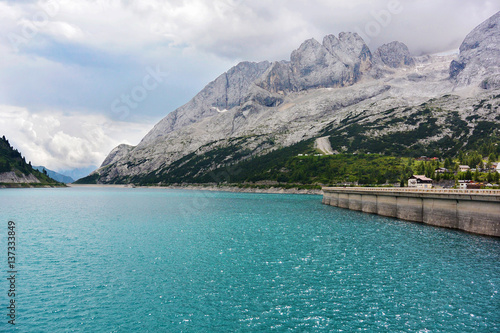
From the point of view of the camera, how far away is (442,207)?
60688 mm

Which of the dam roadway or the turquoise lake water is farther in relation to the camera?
the dam roadway

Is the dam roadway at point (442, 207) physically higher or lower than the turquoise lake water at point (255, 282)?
higher

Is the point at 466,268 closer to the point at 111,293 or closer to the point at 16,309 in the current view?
the point at 111,293

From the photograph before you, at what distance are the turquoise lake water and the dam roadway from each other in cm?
322

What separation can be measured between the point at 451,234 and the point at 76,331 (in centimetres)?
5802

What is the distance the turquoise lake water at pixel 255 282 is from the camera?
71.0 feet

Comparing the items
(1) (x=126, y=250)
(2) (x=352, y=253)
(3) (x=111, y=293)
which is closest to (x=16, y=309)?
(3) (x=111, y=293)

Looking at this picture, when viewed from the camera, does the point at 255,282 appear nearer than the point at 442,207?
Yes

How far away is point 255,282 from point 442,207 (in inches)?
1947

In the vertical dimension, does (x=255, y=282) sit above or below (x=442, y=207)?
below

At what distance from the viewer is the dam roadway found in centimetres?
4988

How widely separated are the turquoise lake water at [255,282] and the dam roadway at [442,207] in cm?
322

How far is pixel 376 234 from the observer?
5509 cm

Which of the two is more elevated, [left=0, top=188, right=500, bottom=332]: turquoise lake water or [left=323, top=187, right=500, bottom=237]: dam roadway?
[left=323, top=187, right=500, bottom=237]: dam roadway
